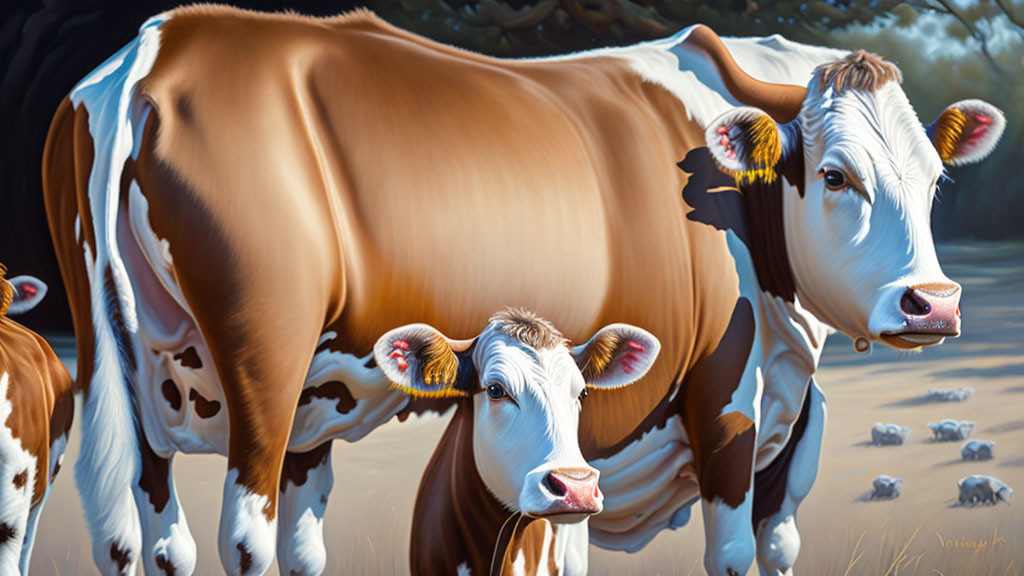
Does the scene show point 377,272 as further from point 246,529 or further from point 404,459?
point 404,459

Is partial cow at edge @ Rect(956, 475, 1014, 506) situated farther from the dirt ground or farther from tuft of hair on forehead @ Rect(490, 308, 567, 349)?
tuft of hair on forehead @ Rect(490, 308, 567, 349)

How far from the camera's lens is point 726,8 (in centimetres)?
454

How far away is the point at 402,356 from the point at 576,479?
46cm

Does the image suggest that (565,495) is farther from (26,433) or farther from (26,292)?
(26,292)

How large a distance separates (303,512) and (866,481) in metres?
2.63

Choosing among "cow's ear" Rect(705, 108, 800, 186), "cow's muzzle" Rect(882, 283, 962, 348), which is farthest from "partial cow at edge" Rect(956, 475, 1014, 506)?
"cow's ear" Rect(705, 108, 800, 186)

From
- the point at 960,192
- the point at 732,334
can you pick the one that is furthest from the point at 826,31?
the point at 732,334

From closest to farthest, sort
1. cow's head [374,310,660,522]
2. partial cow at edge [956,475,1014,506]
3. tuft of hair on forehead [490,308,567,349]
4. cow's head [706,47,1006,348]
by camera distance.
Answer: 1. cow's head [374,310,660,522]
2. tuft of hair on forehead [490,308,567,349]
3. cow's head [706,47,1006,348]
4. partial cow at edge [956,475,1014,506]

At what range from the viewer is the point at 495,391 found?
220 cm

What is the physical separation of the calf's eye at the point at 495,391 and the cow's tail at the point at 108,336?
34.0 inches

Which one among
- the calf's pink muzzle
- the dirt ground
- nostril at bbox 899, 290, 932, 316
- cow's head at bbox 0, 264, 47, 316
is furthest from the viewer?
the dirt ground

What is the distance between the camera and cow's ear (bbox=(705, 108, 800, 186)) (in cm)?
284

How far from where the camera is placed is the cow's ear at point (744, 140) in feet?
9.31

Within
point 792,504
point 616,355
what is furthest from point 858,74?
point 792,504
